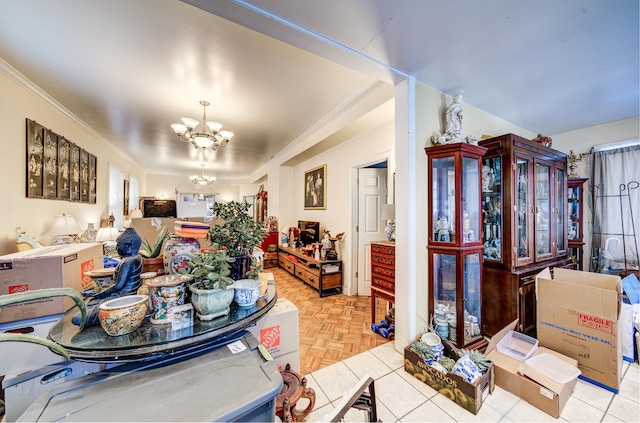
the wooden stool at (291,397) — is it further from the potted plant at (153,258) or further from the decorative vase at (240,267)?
the potted plant at (153,258)

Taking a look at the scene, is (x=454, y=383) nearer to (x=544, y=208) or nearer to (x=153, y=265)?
(x=153, y=265)

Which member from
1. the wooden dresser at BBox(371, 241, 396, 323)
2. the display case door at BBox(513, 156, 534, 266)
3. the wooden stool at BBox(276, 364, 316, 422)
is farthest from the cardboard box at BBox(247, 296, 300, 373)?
the display case door at BBox(513, 156, 534, 266)

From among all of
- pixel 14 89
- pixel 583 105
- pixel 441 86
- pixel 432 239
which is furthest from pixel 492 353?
pixel 14 89

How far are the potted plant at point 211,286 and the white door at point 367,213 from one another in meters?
2.77

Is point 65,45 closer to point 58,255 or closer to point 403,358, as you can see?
point 58,255

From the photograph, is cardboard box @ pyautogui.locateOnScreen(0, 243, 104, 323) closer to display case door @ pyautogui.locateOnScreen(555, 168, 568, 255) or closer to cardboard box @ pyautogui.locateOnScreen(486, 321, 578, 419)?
cardboard box @ pyautogui.locateOnScreen(486, 321, 578, 419)

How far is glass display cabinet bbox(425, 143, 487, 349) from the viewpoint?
195 centimetres

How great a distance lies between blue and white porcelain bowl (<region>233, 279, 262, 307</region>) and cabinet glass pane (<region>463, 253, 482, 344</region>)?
6.09 ft

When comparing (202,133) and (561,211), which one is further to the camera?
(202,133)

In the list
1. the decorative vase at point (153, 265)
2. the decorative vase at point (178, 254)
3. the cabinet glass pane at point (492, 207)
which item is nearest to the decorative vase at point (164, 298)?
the decorative vase at point (178, 254)

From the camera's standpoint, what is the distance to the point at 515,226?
84.7 inches

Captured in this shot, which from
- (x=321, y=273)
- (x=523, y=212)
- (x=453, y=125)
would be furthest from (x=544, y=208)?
(x=321, y=273)

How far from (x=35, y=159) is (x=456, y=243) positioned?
4429 mm

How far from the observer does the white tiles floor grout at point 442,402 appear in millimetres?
1401
